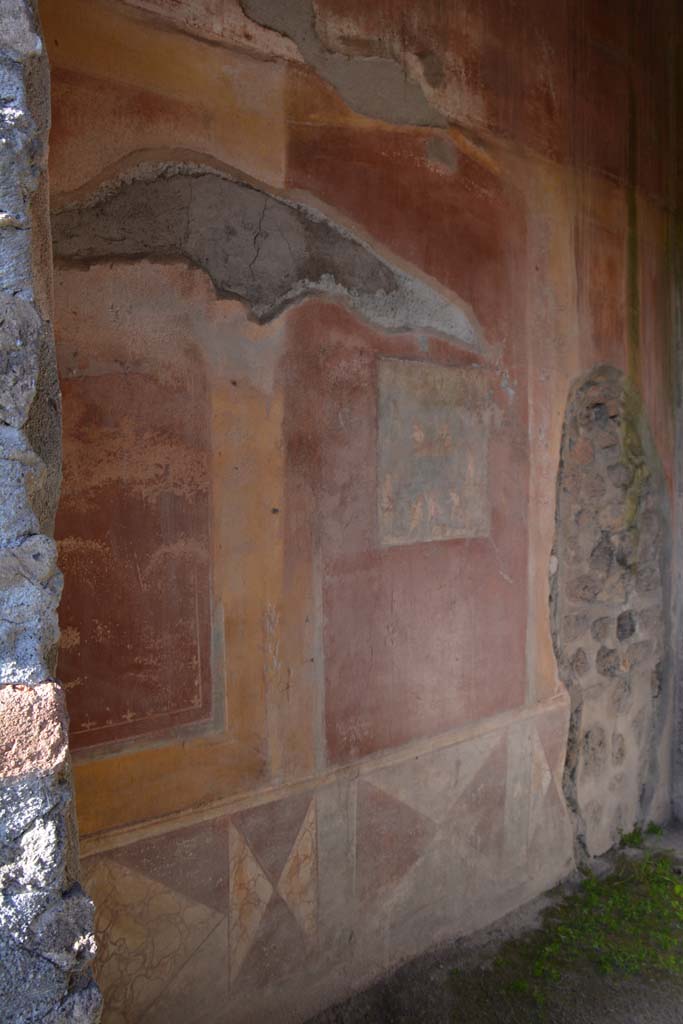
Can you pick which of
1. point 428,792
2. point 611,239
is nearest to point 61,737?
point 428,792

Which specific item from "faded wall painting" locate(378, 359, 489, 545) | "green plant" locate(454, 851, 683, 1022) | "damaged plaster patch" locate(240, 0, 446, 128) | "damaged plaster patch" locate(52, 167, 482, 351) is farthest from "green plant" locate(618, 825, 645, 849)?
"damaged plaster patch" locate(240, 0, 446, 128)

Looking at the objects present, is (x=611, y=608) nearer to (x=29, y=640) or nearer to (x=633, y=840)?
(x=633, y=840)

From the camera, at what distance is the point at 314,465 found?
251 centimetres

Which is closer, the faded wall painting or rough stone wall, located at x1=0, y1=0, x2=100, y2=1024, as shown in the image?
rough stone wall, located at x1=0, y1=0, x2=100, y2=1024

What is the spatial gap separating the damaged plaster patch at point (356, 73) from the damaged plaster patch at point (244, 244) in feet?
1.43

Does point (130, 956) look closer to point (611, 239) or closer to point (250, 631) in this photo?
point (250, 631)

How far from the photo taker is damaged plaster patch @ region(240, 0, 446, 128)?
239cm

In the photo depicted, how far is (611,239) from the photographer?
3594 mm

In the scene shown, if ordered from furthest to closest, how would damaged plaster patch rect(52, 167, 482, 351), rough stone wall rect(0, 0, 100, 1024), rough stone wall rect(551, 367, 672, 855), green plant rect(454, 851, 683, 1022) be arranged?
rough stone wall rect(551, 367, 672, 855), green plant rect(454, 851, 683, 1022), damaged plaster patch rect(52, 167, 482, 351), rough stone wall rect(0, 0, 100, 1024)

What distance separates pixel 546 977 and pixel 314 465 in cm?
193

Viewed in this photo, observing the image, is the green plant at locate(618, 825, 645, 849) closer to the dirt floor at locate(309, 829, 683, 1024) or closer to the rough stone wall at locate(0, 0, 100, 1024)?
the dirt floor at locate(309, 829, 683, 1024)

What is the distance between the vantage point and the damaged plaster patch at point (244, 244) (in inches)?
81.4

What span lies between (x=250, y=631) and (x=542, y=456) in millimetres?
1505

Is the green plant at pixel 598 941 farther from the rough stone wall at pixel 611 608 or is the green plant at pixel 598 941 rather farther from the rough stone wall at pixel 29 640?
the rough stone wall at pixel 29 640
